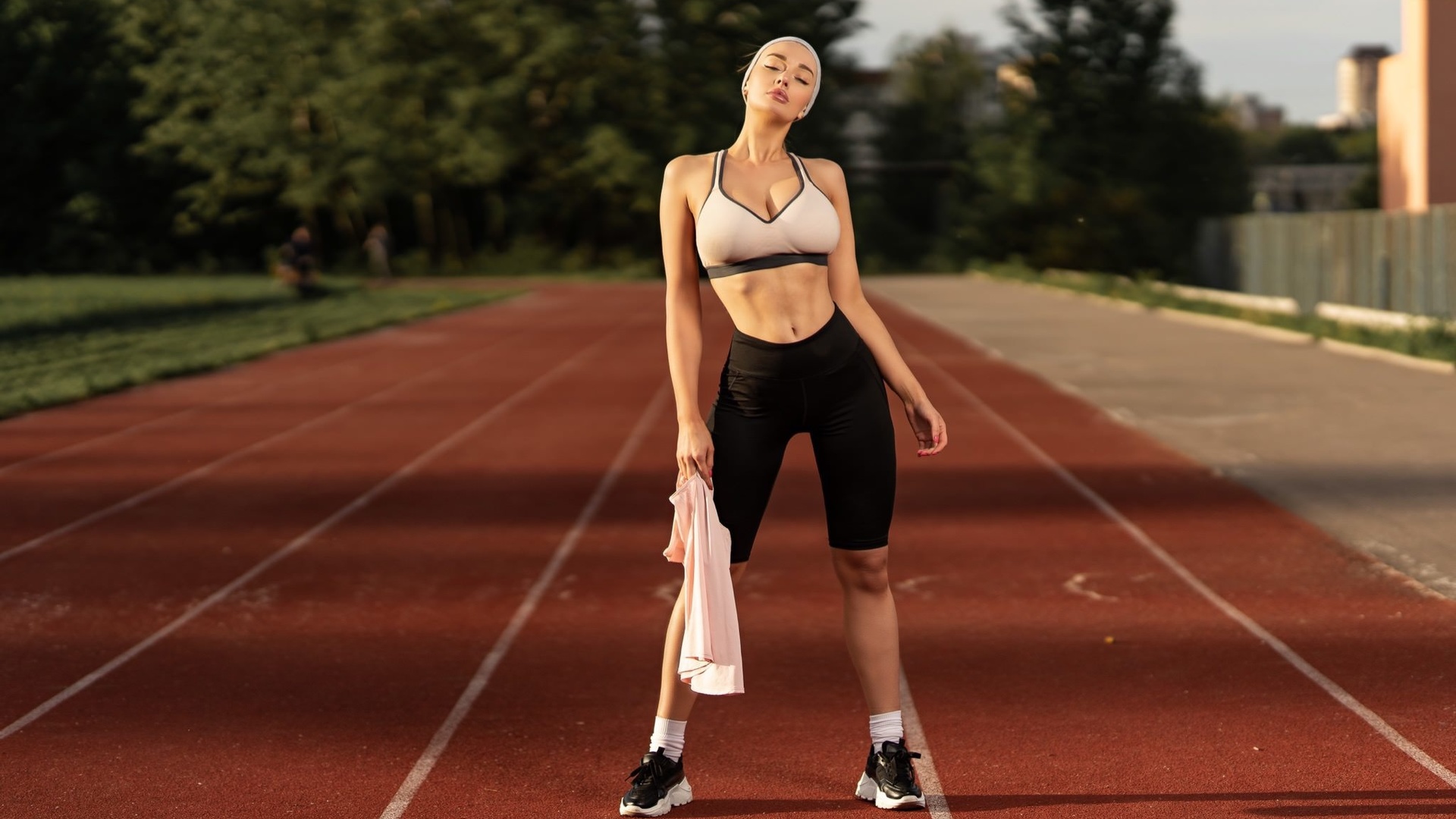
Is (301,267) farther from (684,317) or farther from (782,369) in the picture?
(782,369)

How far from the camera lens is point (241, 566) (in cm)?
808

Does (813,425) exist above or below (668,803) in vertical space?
above

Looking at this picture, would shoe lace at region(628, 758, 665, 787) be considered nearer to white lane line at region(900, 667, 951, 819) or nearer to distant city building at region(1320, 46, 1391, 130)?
white lane line at region(900, 667, 951, 819)

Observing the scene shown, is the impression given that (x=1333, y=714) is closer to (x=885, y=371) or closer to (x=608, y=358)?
(x=885, y=371)

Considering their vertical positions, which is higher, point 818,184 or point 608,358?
point 818,184

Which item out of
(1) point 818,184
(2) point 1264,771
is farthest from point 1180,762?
(1) point 818,184

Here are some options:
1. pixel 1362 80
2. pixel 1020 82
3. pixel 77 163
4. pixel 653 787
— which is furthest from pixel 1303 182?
pixel 653 787

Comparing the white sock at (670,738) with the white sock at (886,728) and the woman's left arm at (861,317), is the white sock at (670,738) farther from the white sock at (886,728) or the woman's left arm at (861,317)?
the woman's left arm at (861,317)

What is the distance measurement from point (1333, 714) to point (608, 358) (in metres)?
17.1

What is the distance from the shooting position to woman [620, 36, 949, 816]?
4.06 metres

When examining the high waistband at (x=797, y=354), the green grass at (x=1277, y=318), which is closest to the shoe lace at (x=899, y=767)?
the high waistband at (x=797, y=354)

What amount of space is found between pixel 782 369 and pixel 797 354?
0.05m

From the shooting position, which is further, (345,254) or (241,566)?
(345,254)

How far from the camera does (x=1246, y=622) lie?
666 centimetres
